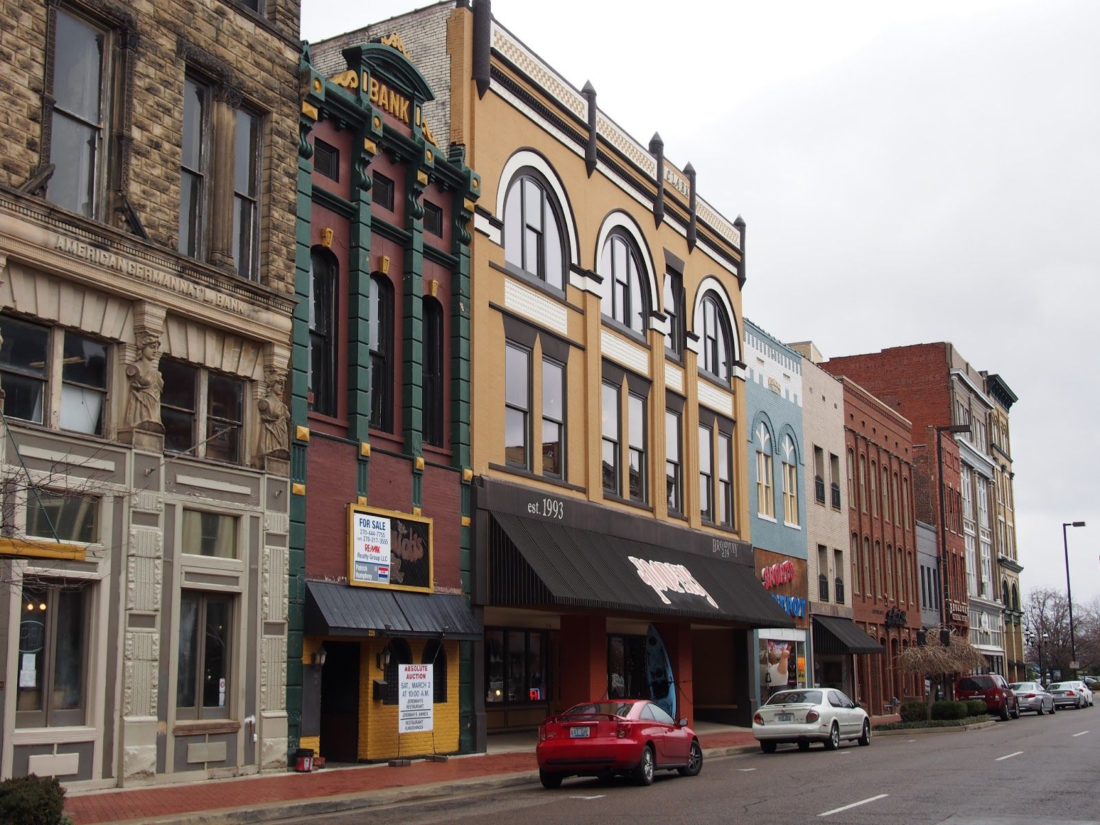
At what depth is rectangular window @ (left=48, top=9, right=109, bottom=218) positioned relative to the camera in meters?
17.4

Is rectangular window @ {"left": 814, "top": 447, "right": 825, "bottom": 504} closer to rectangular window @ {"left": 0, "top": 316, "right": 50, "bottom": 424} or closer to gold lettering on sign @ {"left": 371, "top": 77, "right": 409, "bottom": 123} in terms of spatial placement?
gold lettering on sign @ {"left": 371, "top": 77, "right": 409, "bottom": 123}

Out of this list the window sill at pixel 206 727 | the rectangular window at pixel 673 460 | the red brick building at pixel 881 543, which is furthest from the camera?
the red brick building at pixel 881 543

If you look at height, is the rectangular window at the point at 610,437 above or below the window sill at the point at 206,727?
above

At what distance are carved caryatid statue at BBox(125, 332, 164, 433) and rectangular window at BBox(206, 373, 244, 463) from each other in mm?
1316

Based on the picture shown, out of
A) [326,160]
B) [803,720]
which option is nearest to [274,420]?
[326,160]

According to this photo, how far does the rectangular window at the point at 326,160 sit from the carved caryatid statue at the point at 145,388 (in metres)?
5.65

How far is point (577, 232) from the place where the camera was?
102 ft

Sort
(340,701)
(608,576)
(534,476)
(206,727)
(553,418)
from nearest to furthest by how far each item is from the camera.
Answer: (206,727), (340,701), (534,476), (608,576), (553,418)

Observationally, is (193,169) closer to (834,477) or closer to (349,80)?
(349,80)

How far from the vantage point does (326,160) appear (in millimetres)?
22969

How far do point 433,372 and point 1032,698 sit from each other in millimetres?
37517

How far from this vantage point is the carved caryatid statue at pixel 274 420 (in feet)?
66.6

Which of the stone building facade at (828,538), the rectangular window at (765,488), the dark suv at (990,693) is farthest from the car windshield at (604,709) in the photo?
the dark suv at (990,693)

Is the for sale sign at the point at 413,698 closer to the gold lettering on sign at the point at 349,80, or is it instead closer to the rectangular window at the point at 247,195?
the rectangular window at the point at 247,195
